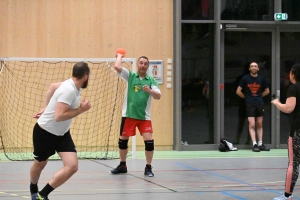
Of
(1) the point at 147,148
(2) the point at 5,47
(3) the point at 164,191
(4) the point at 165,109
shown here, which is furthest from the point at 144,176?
(2) the point at 5,47

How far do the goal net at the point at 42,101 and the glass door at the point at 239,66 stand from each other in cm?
261

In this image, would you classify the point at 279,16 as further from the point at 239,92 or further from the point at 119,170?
the point at 119,170

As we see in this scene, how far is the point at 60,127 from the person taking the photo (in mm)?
8133

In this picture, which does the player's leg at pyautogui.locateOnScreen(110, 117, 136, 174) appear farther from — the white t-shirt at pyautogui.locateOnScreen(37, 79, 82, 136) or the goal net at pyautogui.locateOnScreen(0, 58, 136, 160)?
the white t-shirt at pyautogui.locateOnScreen(37, 79, 82, 136)

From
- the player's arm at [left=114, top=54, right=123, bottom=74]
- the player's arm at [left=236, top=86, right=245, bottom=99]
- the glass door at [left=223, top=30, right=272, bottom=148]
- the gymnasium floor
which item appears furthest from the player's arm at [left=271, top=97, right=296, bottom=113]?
the glass door at [left=223, top=30, right=272, bottom=148]

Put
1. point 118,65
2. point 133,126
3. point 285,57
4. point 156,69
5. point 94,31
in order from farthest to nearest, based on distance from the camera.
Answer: point 285,57, point 156,69, point 94,31, point 133,126, point 118,65

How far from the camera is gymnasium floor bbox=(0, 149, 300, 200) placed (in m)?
9.34

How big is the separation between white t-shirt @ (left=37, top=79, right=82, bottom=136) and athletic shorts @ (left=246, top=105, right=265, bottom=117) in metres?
8.07

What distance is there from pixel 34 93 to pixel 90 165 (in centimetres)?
295

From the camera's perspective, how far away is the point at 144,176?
11.1 meters

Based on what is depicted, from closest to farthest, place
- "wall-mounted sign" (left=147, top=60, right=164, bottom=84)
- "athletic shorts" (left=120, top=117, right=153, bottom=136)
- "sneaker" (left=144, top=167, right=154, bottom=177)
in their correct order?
"sneaker" (left=144, top=167, right=154, bottom=177) → "athletic shorts" (left=120, top=117, right=153, bottom=136) → "wall-mounted sign" (left=147, top=60, right=164, bottom=84)

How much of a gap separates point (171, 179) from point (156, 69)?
478cm

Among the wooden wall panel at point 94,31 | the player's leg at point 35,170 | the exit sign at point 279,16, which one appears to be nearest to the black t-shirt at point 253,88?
the exit sign at point 279,16

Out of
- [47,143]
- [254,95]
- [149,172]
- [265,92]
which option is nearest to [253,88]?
[254,95]
